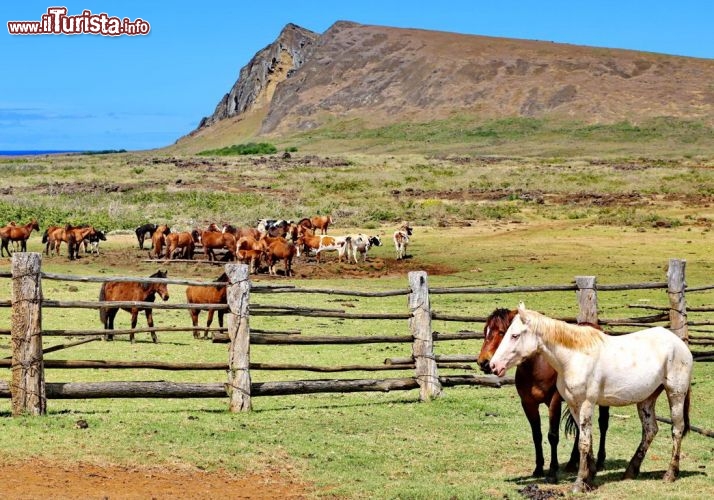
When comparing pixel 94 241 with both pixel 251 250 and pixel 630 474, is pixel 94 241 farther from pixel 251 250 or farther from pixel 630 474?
pixel 630 474

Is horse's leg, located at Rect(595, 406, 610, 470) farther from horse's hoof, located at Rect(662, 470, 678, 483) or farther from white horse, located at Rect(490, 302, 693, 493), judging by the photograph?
horse's hoof, located at Rect(662, 470, 678, 483)

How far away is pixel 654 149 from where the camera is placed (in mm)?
107625

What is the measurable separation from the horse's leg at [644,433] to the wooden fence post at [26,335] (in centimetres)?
646

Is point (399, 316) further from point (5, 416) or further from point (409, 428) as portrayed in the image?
point (5, 416)

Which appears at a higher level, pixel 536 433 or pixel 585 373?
pixel 585 373

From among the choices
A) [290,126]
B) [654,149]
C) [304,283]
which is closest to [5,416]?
[304,283]

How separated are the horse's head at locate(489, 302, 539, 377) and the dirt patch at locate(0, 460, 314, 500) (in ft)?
7.20

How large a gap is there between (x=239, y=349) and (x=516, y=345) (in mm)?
4450

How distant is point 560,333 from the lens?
923cm

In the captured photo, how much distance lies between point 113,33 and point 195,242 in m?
8.67

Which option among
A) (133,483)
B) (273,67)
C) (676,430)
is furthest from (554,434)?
(273,67)

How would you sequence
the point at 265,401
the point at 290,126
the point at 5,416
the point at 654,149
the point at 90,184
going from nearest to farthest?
1. the point at 5,416
2. the point at 265,401
3. the point at 90,184
4. the point at 654,149
5. the point at 290,126

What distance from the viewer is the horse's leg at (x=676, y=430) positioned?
9641mm

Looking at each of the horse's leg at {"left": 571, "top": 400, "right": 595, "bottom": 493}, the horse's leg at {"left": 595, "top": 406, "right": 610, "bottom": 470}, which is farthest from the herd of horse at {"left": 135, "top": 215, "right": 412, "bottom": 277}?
the horse's leg at {"left": 571, "top": 400, "right": 595, "bottom": 493}
